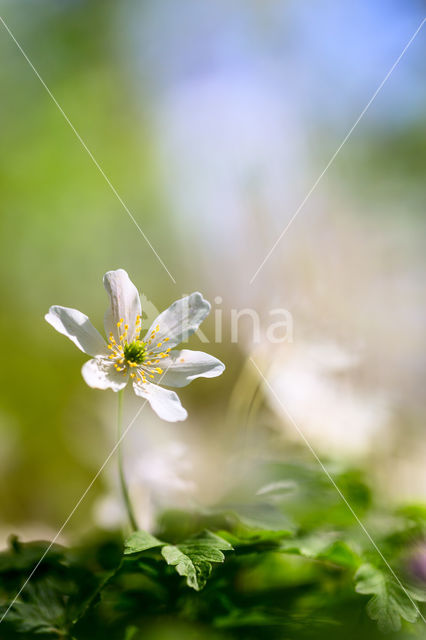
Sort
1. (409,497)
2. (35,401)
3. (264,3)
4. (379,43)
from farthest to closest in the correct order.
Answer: (264,3) < (379,43) < (35,401) < (409,497)

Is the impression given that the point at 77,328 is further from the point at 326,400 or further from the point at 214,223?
the point at 214,223

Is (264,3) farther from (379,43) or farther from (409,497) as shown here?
(409,497)

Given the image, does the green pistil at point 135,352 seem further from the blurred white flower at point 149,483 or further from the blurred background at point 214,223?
the blurred background at point 214,223

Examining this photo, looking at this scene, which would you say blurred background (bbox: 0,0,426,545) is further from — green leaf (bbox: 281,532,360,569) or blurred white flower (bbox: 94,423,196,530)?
green leaf (bbox: 281,532,360,569)

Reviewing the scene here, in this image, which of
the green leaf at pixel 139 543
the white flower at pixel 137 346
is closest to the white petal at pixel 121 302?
the white flower at pixel 137 346

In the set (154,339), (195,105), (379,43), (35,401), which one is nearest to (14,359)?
(35,401)

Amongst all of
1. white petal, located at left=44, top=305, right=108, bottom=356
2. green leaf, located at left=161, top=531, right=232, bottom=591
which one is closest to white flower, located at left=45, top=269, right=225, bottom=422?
white petal, located at left=44, top=305, right=108, bottom=356
